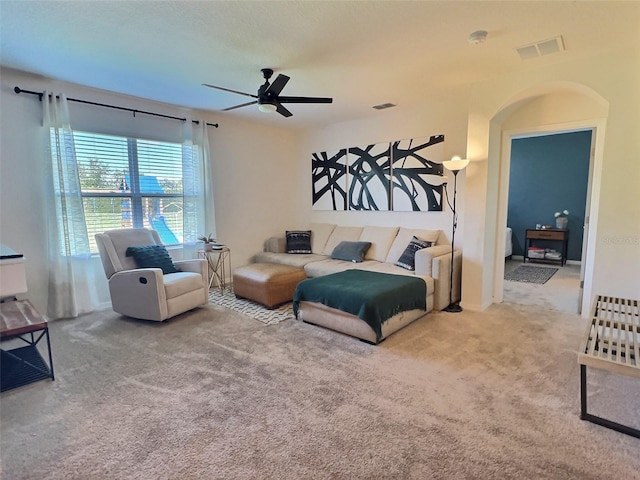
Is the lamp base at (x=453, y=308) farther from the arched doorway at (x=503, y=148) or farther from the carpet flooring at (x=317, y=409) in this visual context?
the carpet flooring at (x=317, y=409)

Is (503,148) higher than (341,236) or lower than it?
higher

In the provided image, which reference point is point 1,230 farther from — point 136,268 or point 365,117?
point 365,117

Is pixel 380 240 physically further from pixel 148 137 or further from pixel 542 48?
pixel 148 137

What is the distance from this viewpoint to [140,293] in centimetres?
347

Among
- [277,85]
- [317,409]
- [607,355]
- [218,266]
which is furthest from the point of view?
[218,266]

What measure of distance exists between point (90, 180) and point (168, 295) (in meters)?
1.73

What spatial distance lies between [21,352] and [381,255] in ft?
12.9

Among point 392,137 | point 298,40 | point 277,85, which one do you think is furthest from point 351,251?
point 298,40

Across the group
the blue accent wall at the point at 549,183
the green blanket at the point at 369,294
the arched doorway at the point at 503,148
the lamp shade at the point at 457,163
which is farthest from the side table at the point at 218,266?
the blue accent wall at the point at 549,183

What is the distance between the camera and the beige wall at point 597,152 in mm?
2916

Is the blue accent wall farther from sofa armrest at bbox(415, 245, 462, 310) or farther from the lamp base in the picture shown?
sofa armrest at bbox(415, 245, 462, 310)

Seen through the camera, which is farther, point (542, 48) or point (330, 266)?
point (330, 266)

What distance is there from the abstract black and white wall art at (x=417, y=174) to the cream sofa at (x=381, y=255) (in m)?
0.37

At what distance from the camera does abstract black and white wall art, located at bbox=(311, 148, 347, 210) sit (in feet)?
18.0
